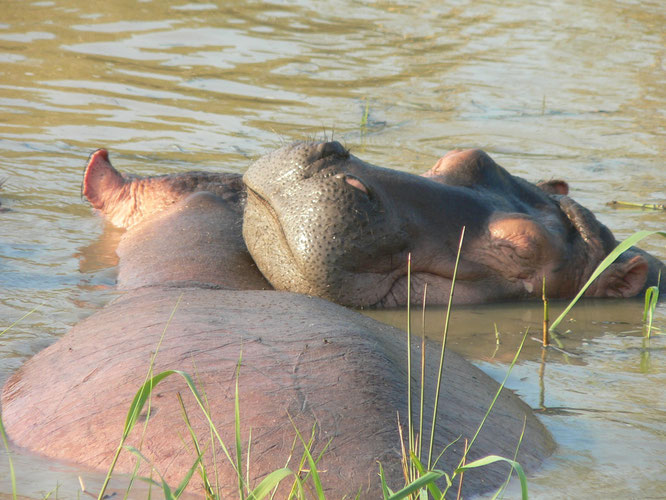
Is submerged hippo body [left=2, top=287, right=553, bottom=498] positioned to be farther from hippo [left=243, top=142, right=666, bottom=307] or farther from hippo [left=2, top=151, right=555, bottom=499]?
hippo [left=243, top=142, right=666, bottom=307]

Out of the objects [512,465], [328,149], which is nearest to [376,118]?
[328,149]

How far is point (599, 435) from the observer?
9.00 ft

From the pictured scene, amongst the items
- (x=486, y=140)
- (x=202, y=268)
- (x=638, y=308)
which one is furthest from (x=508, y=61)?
(x=202, y=268)

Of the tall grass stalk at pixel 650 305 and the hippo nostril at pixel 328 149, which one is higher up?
the hippo nostril at pixel 328 149

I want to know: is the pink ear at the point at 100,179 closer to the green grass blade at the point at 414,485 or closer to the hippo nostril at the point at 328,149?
the hippo nostril at the point at 328,149

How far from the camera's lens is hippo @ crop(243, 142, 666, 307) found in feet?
11.6

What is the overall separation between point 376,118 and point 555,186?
3.83 metres

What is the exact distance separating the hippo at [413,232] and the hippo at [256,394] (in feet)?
1.23

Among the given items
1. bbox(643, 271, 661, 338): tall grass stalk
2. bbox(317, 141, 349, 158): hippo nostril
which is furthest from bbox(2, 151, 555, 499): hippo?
bbox(643, 271, 661, 338): tall grass stalk

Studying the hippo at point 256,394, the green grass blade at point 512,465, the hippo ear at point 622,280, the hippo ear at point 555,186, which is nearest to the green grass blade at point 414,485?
the green grass blade at point 512,465

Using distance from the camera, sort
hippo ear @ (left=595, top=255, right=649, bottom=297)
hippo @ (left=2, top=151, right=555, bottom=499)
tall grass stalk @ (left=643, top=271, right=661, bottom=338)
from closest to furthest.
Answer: hippo @ (left=2, top=151, right=555, bottom=499) < tall grass stalk @ (left=643, top=271, right=661, bottom=338) < hippo ear @ (left=595, top=255, right=649, bottom=297)

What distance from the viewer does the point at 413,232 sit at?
375 centimetres

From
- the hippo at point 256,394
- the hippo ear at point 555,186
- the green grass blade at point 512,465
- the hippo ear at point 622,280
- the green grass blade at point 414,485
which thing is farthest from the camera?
the hippo ear at point 555,186

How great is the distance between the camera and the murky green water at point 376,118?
10.6ft
